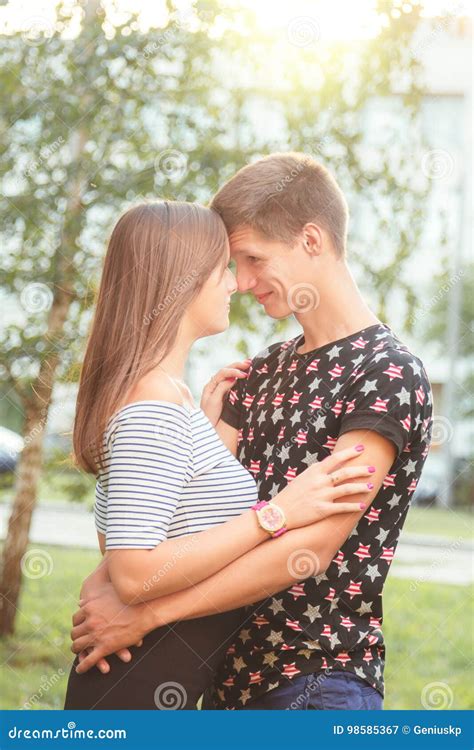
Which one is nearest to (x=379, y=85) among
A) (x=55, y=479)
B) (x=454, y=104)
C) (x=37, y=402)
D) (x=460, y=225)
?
(x=37, y=402)

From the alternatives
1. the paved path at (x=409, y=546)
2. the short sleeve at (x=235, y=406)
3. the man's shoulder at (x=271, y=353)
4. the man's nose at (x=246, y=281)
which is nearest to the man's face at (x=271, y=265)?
the man's nose at (x=246, y=281)

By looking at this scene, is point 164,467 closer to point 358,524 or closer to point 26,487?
point 358,524

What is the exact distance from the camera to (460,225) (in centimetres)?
1672

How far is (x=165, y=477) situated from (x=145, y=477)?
4cm

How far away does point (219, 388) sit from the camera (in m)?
2.30

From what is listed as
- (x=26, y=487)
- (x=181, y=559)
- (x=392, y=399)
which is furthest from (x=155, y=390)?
(x=26, y=487)

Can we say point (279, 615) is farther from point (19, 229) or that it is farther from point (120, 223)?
point (19, 229)

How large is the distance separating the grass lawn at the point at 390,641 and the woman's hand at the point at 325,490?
242 centimetres

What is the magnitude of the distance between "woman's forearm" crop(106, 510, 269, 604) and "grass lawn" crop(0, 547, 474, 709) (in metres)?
2.34

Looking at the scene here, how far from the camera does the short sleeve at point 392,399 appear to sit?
1.81 meters

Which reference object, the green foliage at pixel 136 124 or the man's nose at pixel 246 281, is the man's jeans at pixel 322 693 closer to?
the man's nose at pixel 246 281

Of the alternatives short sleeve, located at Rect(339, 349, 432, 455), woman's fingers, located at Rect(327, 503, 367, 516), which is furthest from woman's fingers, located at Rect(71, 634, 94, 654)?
short sleeve, located at Rect(339, 349, 432, 455)

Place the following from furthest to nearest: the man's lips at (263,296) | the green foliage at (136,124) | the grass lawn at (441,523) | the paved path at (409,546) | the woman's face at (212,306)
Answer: the grass lawn at (441,523)
the paved path at (409,546)
the green foliage at (136,124)
the man's lips at (263,296)
the woman's face at (212,306)

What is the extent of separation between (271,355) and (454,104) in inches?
731
